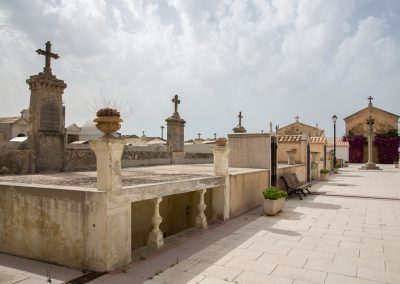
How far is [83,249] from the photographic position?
4918 millimetres

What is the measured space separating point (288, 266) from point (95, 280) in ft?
10.1

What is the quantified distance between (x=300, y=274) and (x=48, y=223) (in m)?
4.21

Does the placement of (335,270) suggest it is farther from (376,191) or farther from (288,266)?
(376,191)

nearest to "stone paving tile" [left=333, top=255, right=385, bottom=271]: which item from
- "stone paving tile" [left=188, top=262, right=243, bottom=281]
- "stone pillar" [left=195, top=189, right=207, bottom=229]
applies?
"stone paving tile" [left=188, top=262, right=243, bottom=281]

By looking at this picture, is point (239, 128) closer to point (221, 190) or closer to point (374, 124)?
point (221, 190)

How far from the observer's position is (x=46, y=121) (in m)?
11.1

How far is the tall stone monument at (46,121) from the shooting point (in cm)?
1076

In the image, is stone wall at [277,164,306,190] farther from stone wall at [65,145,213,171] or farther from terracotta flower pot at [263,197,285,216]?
stone wall at [65,145,213,171]

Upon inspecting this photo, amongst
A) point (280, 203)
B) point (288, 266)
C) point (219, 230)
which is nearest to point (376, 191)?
point (280, 203)

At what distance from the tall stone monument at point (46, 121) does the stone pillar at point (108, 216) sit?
22.4ft

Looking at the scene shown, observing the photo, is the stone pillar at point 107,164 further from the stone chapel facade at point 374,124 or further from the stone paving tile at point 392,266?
the stone chapel facade at point 374,124

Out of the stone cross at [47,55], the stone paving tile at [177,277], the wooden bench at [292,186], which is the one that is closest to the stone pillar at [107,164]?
the stone paving tile at [177,277]

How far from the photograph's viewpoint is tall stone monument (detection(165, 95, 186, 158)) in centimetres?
1672

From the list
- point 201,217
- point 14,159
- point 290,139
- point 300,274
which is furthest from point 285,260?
point 290,139
